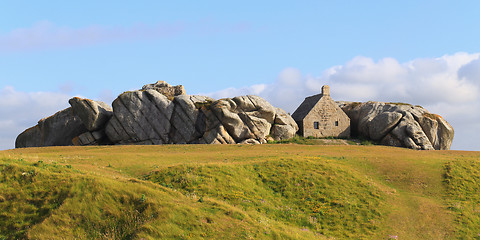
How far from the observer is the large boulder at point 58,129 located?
3233 inches

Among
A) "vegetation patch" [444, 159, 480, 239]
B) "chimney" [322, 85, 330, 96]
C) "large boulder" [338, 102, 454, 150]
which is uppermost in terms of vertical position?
"chimney" [322, 85, 330, 96]

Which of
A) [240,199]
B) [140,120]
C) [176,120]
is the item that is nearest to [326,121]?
[176,120]

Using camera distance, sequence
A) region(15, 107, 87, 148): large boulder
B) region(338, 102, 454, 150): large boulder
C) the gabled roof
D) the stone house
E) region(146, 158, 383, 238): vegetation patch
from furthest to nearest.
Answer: the gabled roof → the stone house → region(15, 107, 87, 148): large boulder → region(338, 102, 454, 150): large boulder → region(146, 158, 383, 238): vegetation patch

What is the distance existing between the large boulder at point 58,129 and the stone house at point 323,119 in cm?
4651

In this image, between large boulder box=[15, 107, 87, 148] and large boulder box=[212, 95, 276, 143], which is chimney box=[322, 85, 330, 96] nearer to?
large boulder box=[212, 95, 276, 143]

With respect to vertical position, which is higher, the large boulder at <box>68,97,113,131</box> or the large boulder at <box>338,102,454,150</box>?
the large boulder at <box>68,97,113,131</box>

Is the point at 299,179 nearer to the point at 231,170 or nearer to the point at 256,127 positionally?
A: the point at 231,170

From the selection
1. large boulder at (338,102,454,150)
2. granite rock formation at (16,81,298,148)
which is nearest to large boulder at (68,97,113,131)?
granite rock formation at (16,81,298,148)

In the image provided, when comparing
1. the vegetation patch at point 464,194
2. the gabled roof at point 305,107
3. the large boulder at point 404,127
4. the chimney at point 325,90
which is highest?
the chimney at point 325,90

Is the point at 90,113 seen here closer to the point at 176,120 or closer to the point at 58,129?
the point at 58,129

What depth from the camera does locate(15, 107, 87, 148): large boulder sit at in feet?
269

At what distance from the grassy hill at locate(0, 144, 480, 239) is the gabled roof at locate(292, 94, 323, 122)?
3953 centimetres

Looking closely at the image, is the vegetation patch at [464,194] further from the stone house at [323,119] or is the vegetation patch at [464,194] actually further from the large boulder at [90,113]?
the large boulder at [90,113]

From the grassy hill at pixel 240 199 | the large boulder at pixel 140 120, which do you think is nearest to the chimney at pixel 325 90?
the large boulder at pixel 140 120
